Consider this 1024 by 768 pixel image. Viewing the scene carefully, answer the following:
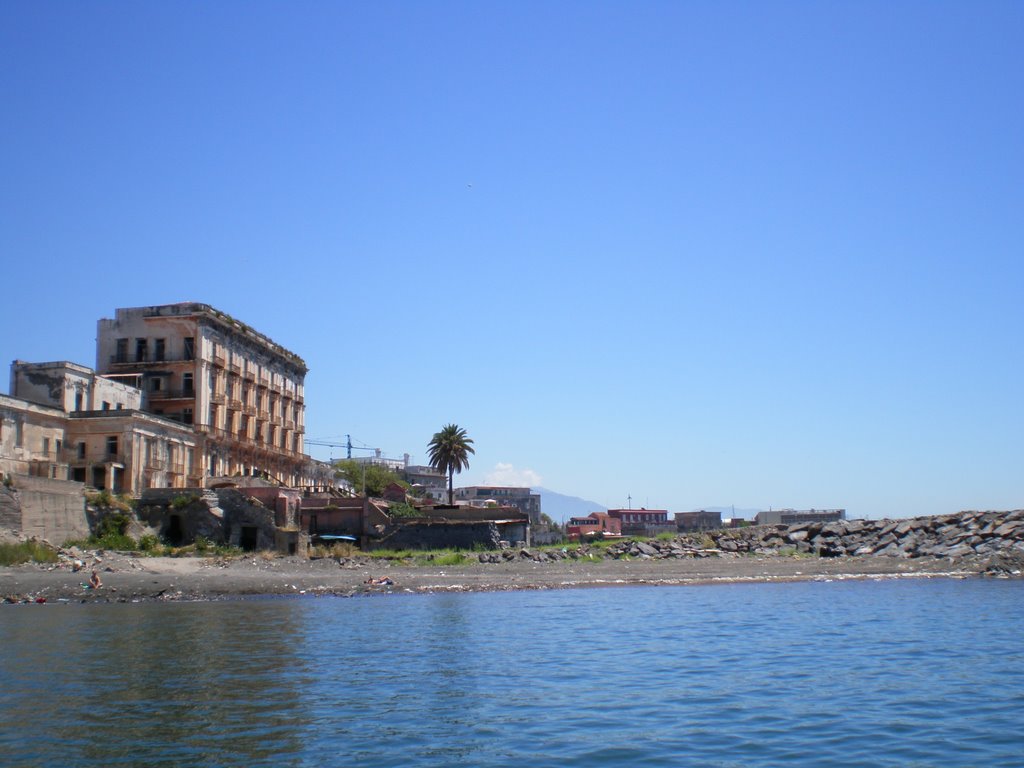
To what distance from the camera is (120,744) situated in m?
17.3

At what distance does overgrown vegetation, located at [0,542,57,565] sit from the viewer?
162 feet

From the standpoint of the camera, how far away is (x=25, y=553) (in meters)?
50.4

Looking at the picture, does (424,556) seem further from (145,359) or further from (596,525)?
(596,525)

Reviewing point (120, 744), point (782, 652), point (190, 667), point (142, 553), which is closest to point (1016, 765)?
point (782, 652)

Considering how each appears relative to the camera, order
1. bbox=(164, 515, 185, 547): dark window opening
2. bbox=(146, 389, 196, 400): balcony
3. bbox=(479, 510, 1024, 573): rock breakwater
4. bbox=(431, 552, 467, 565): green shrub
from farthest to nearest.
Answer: bbox=(146, 389, 196, 400): balcony → bbox=(479, 510, 1024, 573): rock breakwater → bbox=(164, 515, 185, 547): dark window opening → bbox=(431, 552, 467, 565): green shrub

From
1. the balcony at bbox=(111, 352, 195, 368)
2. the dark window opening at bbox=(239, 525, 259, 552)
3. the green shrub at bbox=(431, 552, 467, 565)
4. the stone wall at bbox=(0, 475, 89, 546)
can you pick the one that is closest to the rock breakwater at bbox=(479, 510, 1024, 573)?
the green shrub at bbox=(431, 552, 467, 565)

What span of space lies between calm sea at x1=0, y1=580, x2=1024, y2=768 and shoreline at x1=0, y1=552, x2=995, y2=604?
5661 millimetres

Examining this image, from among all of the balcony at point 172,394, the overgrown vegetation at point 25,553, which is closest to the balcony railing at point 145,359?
the balcony at point 172,394

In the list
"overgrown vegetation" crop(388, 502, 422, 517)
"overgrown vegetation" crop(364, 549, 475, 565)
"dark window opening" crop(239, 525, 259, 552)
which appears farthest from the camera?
"overgrown vegetation" crop(388, 502, 422, 517)

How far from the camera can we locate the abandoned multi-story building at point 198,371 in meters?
73.8

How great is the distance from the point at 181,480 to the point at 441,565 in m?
21.9

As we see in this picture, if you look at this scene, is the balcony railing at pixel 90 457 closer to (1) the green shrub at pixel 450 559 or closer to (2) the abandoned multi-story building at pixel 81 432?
(2) the abandoned multi-story building at pixel 81 432

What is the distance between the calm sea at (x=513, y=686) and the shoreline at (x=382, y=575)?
5661 mm

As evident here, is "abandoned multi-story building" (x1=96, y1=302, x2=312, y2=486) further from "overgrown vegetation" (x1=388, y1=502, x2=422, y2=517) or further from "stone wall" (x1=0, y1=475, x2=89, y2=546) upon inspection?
"stone wall" (x1=0, y1=475, x2=89, y2=546)
